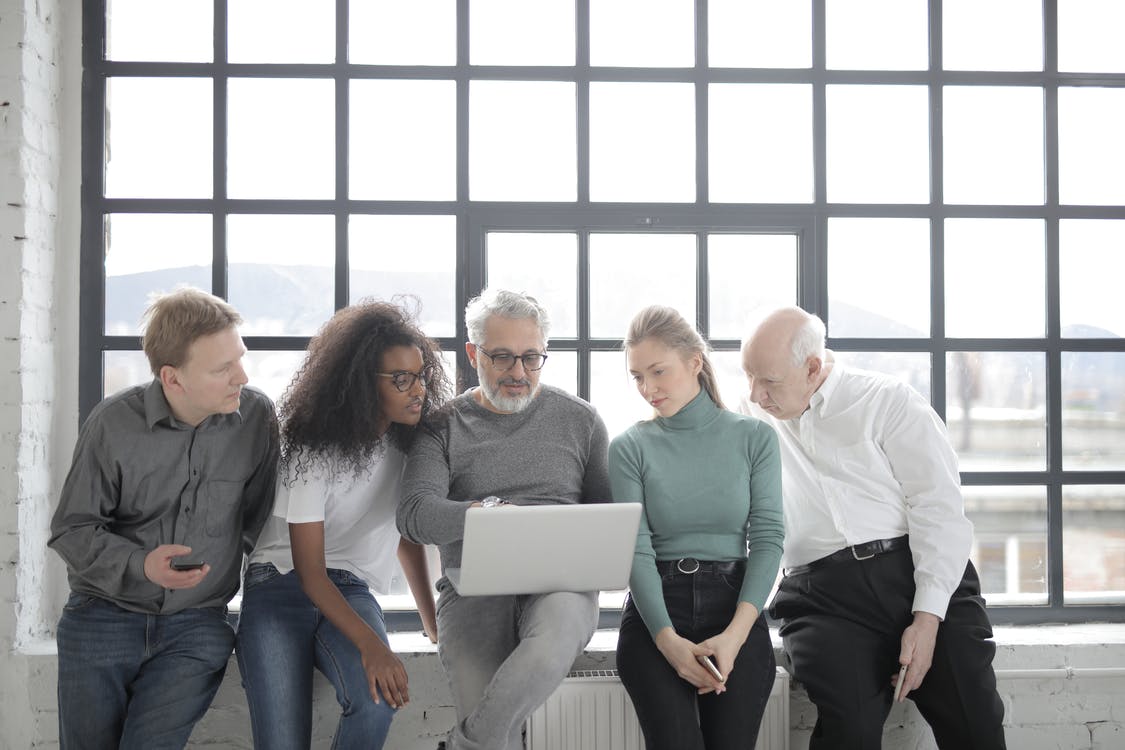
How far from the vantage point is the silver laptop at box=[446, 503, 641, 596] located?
5.94ft

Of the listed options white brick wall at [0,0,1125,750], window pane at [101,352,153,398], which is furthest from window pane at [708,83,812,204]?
window pane at [101,352,153,398]

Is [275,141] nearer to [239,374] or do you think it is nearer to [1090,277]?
[239,374]

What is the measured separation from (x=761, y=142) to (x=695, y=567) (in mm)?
1393

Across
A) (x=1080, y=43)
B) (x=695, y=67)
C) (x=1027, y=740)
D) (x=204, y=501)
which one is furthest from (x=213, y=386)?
(x=1080, y=43)

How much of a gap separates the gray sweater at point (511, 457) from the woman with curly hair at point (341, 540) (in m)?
0.09

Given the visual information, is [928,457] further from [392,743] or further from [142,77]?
[142,77]

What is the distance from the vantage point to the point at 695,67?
2.72m

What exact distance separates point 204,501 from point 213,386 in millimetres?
278

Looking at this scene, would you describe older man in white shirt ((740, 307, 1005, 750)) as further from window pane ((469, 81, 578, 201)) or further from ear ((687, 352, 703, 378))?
window pane ((469, 81, 578, 201))

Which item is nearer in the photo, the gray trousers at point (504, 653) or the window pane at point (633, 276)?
the gray trousers at point (504, 653)

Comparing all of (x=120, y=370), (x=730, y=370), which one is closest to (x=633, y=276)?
(x=730, y=370)

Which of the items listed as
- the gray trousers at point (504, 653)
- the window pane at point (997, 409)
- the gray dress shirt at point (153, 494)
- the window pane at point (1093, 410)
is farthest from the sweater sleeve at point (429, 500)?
the window pane at point (1093, 410)

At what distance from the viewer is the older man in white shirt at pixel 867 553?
2.04 metres

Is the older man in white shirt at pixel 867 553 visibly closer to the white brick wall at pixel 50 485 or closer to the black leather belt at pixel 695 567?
the black leather belt at pixel 695 567
